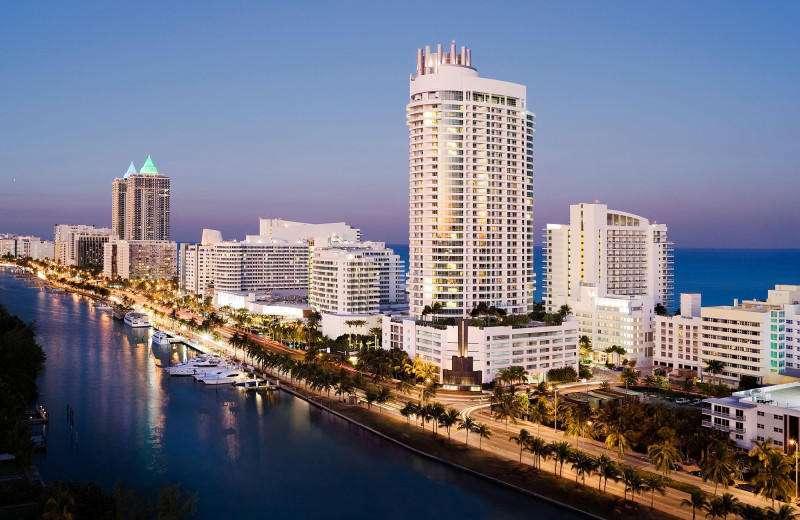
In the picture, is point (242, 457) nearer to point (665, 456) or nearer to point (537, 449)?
point (537, 449)

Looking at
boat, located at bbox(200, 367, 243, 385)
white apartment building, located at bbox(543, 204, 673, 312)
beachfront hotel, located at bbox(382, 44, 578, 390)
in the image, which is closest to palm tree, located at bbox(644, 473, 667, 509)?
beachfront hotel, located at bbox(382, 44, 578, 390)

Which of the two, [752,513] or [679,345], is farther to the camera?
[679,345]

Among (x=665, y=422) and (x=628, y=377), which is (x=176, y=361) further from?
(x=665, y=422)

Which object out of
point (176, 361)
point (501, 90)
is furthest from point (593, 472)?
point (176, 361)

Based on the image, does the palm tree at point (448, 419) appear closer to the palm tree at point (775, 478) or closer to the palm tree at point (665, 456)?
the palm tree at point (665, 456)

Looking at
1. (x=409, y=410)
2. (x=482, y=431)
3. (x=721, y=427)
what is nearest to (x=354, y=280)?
(x=409, y=410)
